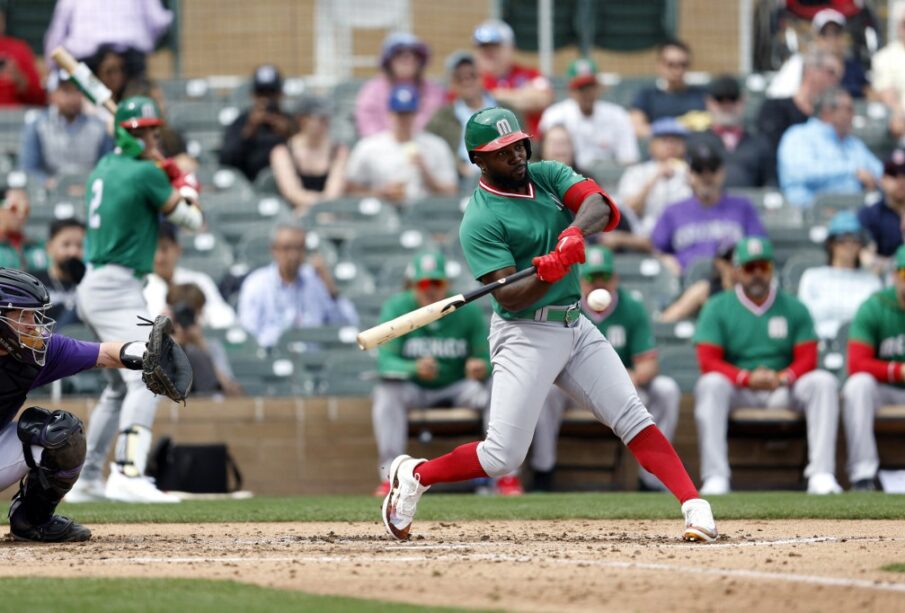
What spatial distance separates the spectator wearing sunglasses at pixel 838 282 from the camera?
11.5 metres

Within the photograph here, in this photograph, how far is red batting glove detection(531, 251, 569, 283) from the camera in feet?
20.2

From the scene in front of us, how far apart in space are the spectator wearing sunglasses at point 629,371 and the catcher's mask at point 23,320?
4773 mm

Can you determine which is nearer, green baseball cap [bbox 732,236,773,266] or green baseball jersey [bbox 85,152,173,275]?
green baseball jersey [bbox 85,152,173,275]

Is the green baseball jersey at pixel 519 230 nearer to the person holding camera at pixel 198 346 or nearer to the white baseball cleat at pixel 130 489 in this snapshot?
the white baseball cleat at pixel 130 489

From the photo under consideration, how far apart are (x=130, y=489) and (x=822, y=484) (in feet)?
14.0

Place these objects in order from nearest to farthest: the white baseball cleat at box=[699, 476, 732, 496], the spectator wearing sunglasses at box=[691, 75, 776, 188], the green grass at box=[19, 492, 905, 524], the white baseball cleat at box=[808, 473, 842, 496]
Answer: the green grass at box=[19, 492, 905, 524] → the white baseball cleat at box=[808, 473, 842, 496] → the white baseball cleat at box=[699, 476, 732, 496] → the spectator wearing sunglasses at box=[691, 75, 776, 188]

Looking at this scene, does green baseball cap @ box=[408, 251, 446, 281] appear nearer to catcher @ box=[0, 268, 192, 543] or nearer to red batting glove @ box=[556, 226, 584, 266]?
catcher @ box=[0, 268, 192, 543]

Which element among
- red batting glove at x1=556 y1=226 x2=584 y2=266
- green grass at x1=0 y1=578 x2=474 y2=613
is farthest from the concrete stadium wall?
green grass at x1=0 y1=578 x2=474 y2=613

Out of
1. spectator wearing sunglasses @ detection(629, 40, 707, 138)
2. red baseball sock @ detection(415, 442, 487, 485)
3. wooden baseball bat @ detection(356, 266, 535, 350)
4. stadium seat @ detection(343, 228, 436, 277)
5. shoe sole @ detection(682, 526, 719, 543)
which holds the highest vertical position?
spectator wearing sunglasses @ detection(629, 40, 707, 138)

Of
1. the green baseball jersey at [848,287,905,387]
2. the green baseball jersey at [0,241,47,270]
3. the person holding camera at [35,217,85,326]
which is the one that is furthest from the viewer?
the person holding camera at [35,217,85,326]

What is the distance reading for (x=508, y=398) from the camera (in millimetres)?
6445

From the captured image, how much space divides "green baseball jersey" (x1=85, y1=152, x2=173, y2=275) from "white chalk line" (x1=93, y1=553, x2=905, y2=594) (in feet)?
10.6

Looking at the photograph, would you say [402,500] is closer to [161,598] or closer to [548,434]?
[161,598]

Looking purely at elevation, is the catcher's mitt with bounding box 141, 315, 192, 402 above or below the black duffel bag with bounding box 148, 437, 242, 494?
above
